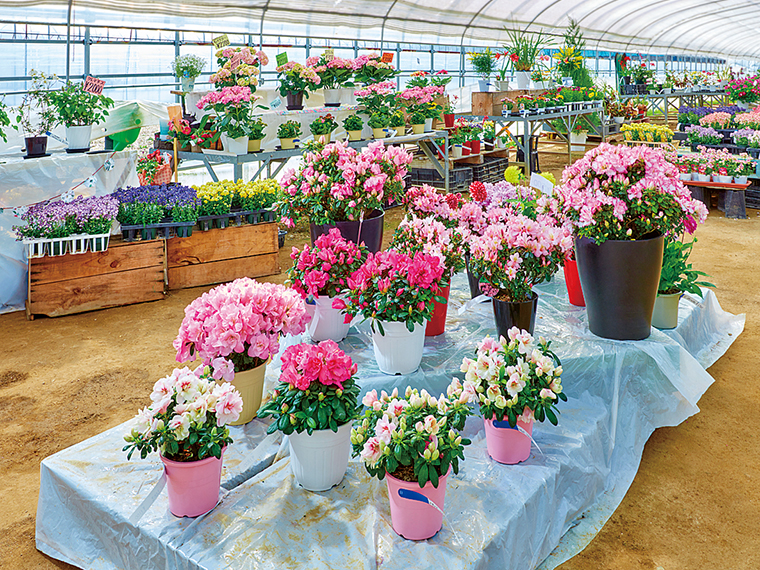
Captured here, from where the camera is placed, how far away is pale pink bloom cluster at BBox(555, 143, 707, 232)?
6.72ft

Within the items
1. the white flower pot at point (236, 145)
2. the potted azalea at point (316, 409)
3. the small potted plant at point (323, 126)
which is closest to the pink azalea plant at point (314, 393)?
the potted azalea at point (316, 409)

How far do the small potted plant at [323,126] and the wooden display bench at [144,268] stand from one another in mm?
1087

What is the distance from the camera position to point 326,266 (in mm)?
2102

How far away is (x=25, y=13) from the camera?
5547 mm

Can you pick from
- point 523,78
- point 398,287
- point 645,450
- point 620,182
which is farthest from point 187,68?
point 523,78

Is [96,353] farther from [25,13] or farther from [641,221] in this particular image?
[25,13]

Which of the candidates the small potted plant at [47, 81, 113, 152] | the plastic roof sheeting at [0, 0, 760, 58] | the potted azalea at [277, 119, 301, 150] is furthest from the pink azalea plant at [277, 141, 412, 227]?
the plastic roof sheeting at [0, 0, 760, 58]

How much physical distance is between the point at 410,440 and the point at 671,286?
1558 mm

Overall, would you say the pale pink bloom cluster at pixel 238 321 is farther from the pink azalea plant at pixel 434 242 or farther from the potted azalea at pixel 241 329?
the pink azalea plant at pixel 434 242

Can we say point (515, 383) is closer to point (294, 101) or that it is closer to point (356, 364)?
point (356, 364)

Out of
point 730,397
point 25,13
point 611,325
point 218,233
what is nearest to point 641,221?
point 611,325

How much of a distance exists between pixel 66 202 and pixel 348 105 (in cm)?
278

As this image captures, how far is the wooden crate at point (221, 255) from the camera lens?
4.26 metres

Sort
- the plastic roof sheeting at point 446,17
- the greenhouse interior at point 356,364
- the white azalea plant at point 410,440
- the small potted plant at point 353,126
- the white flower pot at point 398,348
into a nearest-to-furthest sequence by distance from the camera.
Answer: the white azalea plant at point 410,440, the greenhouse interior at point 356,364, the white flower pot at point 398,348, the small potted plant at point 353,126, the plastic roof sheeting at point 446,17
